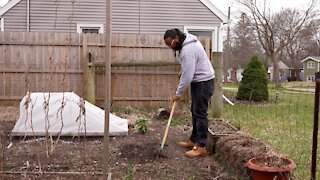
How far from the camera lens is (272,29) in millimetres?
27453

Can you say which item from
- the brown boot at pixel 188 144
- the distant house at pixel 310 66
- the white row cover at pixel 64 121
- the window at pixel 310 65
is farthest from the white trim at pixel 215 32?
the window at pixel 310 65

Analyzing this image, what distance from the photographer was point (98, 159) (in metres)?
4.38

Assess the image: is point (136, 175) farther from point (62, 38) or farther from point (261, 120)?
point (62, 38)

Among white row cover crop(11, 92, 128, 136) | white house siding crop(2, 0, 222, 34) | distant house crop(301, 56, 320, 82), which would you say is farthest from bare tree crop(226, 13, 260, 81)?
white row cover crop(11, 92, 128, 136)

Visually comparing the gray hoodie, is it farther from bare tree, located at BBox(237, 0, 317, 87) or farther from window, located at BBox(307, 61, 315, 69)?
window, located at BBox(307, 61, 315, 69)

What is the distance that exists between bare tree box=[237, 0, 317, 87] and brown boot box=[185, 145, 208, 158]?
22.4 m

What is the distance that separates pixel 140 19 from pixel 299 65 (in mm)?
47287

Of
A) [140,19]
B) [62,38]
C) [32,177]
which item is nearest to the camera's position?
[32,177]

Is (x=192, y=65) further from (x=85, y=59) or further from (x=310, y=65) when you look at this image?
(x=310, y=65)

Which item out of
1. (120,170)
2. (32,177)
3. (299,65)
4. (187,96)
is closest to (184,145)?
(120,170)

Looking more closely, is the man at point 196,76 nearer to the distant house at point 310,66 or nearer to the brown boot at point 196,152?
the brown boot at point 196,152

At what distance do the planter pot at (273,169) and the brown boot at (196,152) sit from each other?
4.54 ft

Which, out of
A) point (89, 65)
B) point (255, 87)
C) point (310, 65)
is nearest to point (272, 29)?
point (255, 87)

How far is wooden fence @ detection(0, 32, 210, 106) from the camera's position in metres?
8.84
